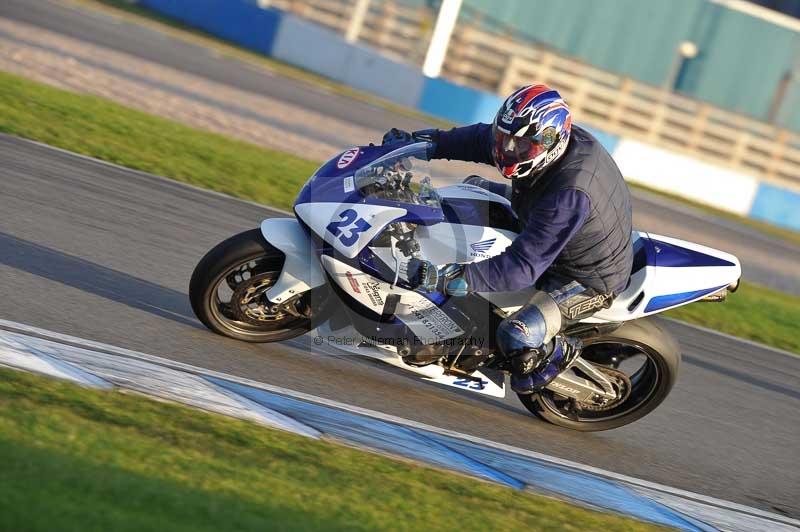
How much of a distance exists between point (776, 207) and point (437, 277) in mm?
23273

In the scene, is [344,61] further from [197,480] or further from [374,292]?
[197,480]

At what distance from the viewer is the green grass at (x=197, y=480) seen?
3.65 m

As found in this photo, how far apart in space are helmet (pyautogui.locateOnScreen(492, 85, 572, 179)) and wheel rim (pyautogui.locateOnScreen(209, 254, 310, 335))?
4.30ft

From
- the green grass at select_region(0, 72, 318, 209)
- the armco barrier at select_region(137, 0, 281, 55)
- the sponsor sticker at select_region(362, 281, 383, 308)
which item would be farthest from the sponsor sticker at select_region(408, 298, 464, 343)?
the armco barrier at select_region(137, 0, 281, 55)

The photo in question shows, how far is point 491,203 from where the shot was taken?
586 centimetres

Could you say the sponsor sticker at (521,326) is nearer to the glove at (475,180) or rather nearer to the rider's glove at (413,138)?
the glove at (475,180)

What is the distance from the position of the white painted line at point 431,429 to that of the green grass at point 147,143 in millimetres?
5341

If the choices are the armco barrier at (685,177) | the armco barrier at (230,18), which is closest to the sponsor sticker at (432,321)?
the armco barrier at (685,177)

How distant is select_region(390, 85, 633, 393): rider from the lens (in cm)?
533

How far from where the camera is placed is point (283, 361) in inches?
237

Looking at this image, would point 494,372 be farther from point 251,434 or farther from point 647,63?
point 647,63

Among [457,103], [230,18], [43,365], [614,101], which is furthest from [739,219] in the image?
[43,365]

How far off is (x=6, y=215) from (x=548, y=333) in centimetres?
381

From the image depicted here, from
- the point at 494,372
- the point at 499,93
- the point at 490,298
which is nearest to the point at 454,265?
the point at 490,298
